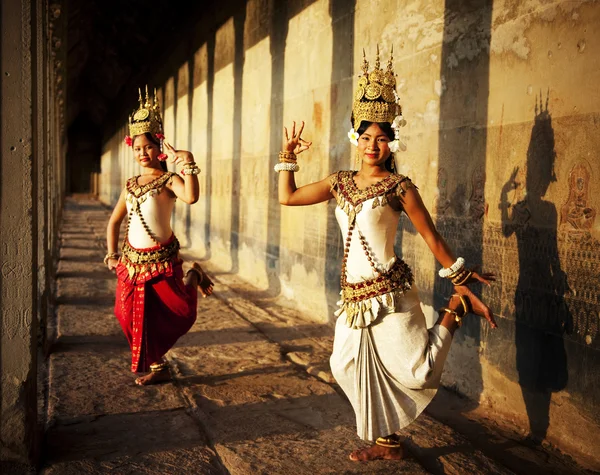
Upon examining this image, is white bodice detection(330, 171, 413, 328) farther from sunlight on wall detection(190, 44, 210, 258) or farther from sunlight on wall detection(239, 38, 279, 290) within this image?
sunlight on wall detection(190, 44, 210, 258)

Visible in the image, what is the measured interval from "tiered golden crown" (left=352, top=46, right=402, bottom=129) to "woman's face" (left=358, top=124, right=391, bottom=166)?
57 millimetres

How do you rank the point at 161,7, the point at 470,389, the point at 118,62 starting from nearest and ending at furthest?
the point at 470,389 < the point at 161,7 < the point at 118,62

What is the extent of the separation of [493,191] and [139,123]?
2.43 m

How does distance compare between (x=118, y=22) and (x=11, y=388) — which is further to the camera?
(x=118, y=22)

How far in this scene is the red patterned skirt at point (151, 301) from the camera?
14.4 feet

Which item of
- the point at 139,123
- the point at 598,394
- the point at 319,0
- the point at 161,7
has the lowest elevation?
the point at 598,394

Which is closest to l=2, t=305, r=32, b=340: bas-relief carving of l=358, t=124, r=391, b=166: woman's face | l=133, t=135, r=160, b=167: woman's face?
l=133, t=135, r=160, b=167: woman's face

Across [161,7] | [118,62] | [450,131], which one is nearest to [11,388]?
[450,131]

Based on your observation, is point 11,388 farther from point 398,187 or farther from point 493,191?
point 493,191

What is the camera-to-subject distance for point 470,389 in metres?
4.39

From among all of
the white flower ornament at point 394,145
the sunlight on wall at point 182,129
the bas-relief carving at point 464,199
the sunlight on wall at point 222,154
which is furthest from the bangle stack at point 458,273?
the sunlight on wall at point 182,129

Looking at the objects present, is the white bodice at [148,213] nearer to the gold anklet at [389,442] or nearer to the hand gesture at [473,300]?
the gold anklet at [389,442]

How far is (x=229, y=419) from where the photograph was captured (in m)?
3.92

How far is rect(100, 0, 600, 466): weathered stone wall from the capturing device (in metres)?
3.47
